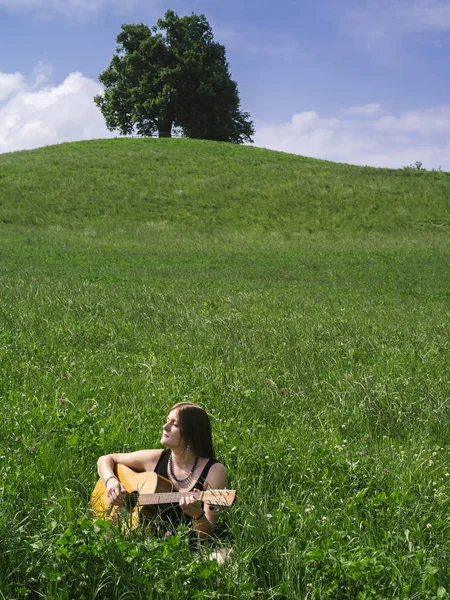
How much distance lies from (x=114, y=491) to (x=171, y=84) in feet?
237

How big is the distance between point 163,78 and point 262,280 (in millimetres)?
57016

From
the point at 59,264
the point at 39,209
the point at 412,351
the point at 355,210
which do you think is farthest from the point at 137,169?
the point at 412,351

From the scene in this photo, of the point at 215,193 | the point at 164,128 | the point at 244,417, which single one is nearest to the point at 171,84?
the point at 164,128

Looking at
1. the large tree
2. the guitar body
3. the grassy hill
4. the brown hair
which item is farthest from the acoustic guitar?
the large tree

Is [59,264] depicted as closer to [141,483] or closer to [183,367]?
[183,367]

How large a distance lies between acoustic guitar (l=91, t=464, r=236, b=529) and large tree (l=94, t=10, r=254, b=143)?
70344 mm

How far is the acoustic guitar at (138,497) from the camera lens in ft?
12.8

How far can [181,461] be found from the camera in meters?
4.41

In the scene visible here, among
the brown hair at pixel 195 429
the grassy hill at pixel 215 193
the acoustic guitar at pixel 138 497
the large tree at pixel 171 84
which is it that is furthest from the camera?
the large tree at pixel 171 84

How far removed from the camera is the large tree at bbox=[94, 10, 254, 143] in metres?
72.2

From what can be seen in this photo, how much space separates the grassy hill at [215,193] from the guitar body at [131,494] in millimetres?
32149

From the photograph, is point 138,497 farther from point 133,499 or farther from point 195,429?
point 195,429

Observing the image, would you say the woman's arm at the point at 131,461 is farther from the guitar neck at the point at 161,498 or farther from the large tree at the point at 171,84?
Answer: the large tree at the point at 171,84

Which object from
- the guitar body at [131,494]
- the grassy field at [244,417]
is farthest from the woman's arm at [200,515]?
the guitar body at [131,494]
